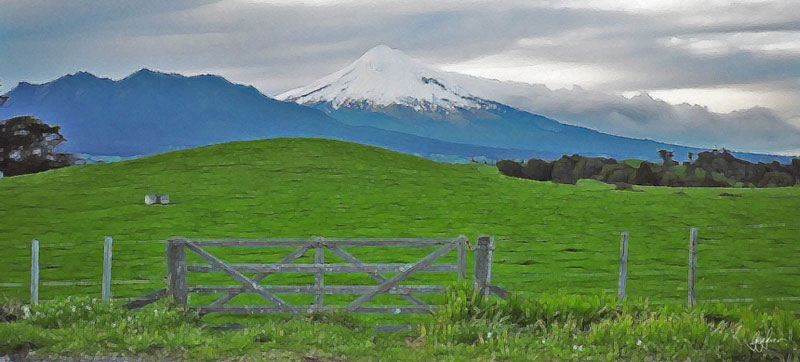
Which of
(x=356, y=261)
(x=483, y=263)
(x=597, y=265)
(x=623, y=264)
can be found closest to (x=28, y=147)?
(x=597, y=265)

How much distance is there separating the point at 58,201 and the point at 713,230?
3975 centimetres

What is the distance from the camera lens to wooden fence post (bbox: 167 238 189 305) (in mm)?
13555

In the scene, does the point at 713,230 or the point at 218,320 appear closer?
the point at 218,320

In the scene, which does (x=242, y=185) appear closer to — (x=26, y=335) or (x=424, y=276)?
(x=424, y=276)

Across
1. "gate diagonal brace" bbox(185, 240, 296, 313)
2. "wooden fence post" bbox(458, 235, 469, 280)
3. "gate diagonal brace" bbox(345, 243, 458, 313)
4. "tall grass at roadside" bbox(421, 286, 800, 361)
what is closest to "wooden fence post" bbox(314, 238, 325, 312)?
"gate diagonal brace" bbox(185, 240, 296, 313)

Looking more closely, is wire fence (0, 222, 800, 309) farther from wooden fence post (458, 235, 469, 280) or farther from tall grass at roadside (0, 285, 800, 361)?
tall grass at roadside (0, 285, 800, 361)

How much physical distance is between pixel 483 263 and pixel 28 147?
69.1 metres

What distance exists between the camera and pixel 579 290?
78.1 ft

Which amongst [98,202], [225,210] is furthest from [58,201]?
[225,210]

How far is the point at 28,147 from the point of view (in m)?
71.5

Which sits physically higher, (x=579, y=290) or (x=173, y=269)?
(x=173, y=269)

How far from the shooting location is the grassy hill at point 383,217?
2739cm

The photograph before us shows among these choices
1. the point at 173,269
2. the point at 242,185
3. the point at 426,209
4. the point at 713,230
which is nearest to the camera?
the point at 173,269

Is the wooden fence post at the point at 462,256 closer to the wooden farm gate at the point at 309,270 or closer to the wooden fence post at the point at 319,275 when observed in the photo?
the wooden farm gate at the point at 309,270
